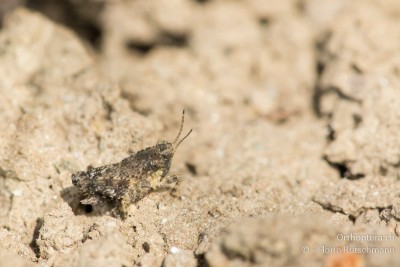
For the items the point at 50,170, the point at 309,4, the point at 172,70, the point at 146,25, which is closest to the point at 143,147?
the point at 50,170

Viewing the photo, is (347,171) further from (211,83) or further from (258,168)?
(211,83)

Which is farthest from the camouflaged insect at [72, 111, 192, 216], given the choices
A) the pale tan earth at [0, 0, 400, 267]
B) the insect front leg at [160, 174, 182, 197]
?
the pale tan earth at [0, 0, 400, 267]

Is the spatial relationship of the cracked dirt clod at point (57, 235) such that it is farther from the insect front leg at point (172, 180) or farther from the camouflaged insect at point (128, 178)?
the insect front leg at point (172, 180)

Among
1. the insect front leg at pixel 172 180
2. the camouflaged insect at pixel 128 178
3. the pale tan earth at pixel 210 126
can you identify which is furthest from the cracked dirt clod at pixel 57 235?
the insect front leg at pixel 172 180

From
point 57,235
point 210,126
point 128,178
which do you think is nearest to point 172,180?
point 128,178

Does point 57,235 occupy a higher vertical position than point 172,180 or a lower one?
lower

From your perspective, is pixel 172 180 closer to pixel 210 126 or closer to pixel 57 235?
pixel 57 235
